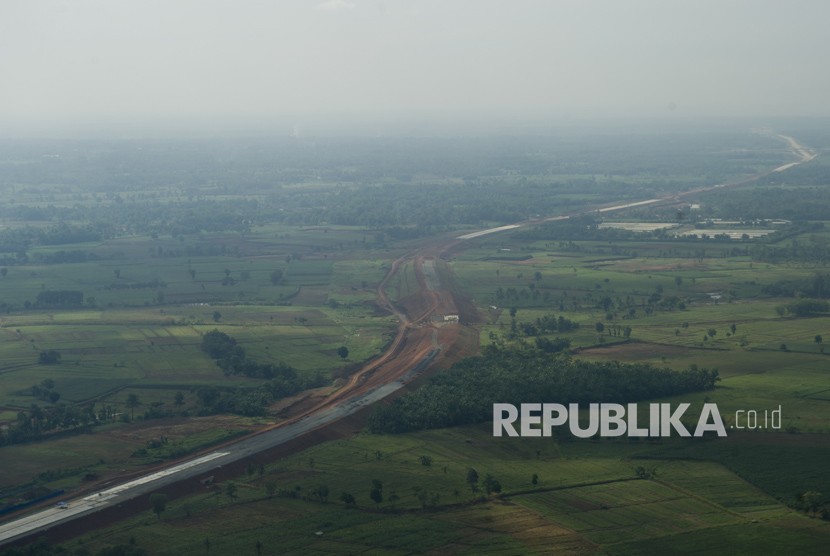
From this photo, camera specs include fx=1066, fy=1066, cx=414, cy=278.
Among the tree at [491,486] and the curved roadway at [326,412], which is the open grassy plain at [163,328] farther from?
the tree at [491,486]

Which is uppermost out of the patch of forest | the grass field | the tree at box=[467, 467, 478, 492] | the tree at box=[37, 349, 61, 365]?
the tree at box=[37, 349, 61, 365]

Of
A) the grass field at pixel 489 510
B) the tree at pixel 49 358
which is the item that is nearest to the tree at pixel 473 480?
the grass field at pixel 489 510

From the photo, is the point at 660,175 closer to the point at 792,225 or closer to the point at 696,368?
the point at 792,225

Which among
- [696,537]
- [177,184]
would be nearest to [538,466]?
[696,537]

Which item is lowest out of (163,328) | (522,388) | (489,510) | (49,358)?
(489,510)

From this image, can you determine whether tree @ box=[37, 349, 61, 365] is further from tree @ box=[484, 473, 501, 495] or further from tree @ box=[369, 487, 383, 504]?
tree @ box=[484, 473, 501, 495]

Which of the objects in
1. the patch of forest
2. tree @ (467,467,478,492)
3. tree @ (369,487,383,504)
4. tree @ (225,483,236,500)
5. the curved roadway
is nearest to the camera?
the curved roadway

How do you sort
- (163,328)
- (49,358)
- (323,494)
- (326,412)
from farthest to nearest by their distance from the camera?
(163,328) → (49,358) → (326,412) → (323,494)

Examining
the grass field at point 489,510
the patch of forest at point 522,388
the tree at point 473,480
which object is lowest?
the grass field at point 489,510

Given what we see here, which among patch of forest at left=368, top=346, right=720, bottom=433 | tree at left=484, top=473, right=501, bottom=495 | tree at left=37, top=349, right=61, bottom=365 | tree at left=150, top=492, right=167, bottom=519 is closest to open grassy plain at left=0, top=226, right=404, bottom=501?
tree at left=37, top=349, right=61, bottom=365

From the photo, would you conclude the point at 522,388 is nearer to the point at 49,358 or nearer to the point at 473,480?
the point at 473,480

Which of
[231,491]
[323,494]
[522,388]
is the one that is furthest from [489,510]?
[522,388]
